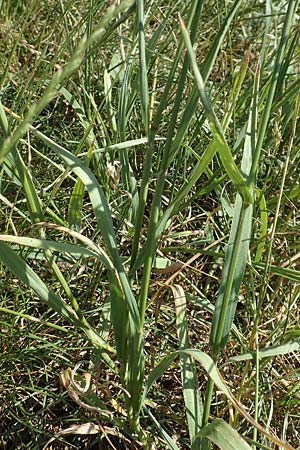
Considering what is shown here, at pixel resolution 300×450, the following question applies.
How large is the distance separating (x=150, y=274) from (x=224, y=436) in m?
0.29

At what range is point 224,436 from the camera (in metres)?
0.77

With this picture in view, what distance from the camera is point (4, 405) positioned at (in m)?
1.02

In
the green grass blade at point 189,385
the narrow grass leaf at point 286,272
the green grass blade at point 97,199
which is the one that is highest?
the green grass blade at point 97,199

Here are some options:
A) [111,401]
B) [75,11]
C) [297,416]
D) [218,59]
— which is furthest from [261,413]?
[75,11]

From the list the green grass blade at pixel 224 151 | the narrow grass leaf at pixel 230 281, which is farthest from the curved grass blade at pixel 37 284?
the green grass blade at pixel 224 151

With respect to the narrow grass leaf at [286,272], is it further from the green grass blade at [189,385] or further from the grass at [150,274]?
the green grass blade at [189,385]

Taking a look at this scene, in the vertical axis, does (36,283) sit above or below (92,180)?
below

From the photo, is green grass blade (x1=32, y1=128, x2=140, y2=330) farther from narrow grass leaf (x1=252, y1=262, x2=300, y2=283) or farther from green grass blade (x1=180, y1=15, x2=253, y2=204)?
narrow grass leaf (x1=252, y1=262, x2=300, y2=283)

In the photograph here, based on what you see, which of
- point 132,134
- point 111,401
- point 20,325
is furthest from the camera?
point 132,134

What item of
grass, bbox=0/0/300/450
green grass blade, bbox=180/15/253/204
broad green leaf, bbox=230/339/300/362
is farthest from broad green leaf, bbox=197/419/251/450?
green grass blade, bbox=180/15/253/204

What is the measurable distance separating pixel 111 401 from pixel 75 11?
3.06 feet

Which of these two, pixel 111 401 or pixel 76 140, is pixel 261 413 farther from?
pixel 76 140

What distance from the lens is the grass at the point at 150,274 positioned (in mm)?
848

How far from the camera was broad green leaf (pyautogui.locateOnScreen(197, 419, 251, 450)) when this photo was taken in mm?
755
